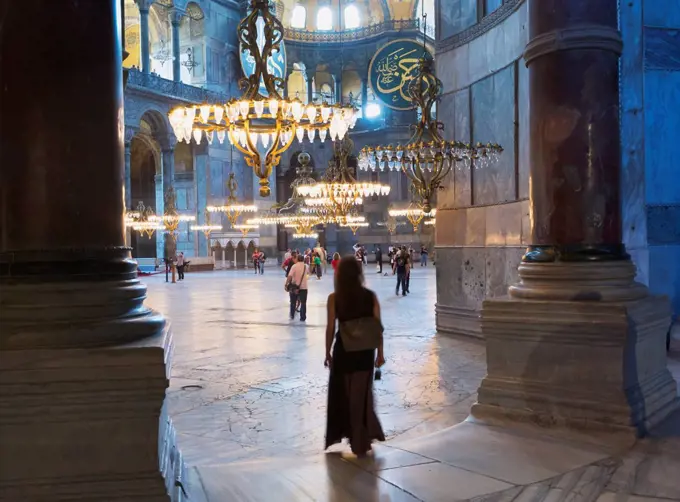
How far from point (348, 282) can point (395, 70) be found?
22.5m

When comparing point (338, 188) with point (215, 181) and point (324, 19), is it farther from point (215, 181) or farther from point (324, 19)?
point (324, 19)

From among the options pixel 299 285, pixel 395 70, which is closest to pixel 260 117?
pixel 299 285

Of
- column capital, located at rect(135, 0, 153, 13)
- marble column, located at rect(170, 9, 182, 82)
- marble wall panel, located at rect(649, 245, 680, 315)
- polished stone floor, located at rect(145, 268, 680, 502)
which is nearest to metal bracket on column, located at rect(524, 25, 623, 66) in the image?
polished stone floor, located at rect(145, 268, 680, 502)

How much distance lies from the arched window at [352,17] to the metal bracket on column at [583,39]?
36.7 meters

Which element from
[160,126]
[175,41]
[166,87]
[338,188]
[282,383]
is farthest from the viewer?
[175,41]

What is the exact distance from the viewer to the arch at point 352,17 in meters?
39.4

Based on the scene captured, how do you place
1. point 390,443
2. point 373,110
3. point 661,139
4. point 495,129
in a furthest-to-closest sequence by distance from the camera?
1. point 373,110
2. point 495,129
3. point 661,139
4. point 390,443

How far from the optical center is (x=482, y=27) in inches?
375

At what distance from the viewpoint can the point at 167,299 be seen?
17047 mm

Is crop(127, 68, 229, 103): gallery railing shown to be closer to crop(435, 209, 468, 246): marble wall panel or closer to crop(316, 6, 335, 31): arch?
crop(316, 6, 335, 31): arch

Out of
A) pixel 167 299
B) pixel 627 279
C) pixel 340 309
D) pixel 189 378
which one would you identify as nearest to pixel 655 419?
pixel 627 279

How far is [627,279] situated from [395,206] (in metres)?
32.5

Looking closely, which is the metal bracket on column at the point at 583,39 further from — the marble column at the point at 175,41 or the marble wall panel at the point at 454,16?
the marble column at the point at 175,41

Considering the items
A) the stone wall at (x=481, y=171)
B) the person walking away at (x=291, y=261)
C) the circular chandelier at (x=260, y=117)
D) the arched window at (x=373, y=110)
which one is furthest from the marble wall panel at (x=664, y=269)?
the arched window at (x=373, y=110)
